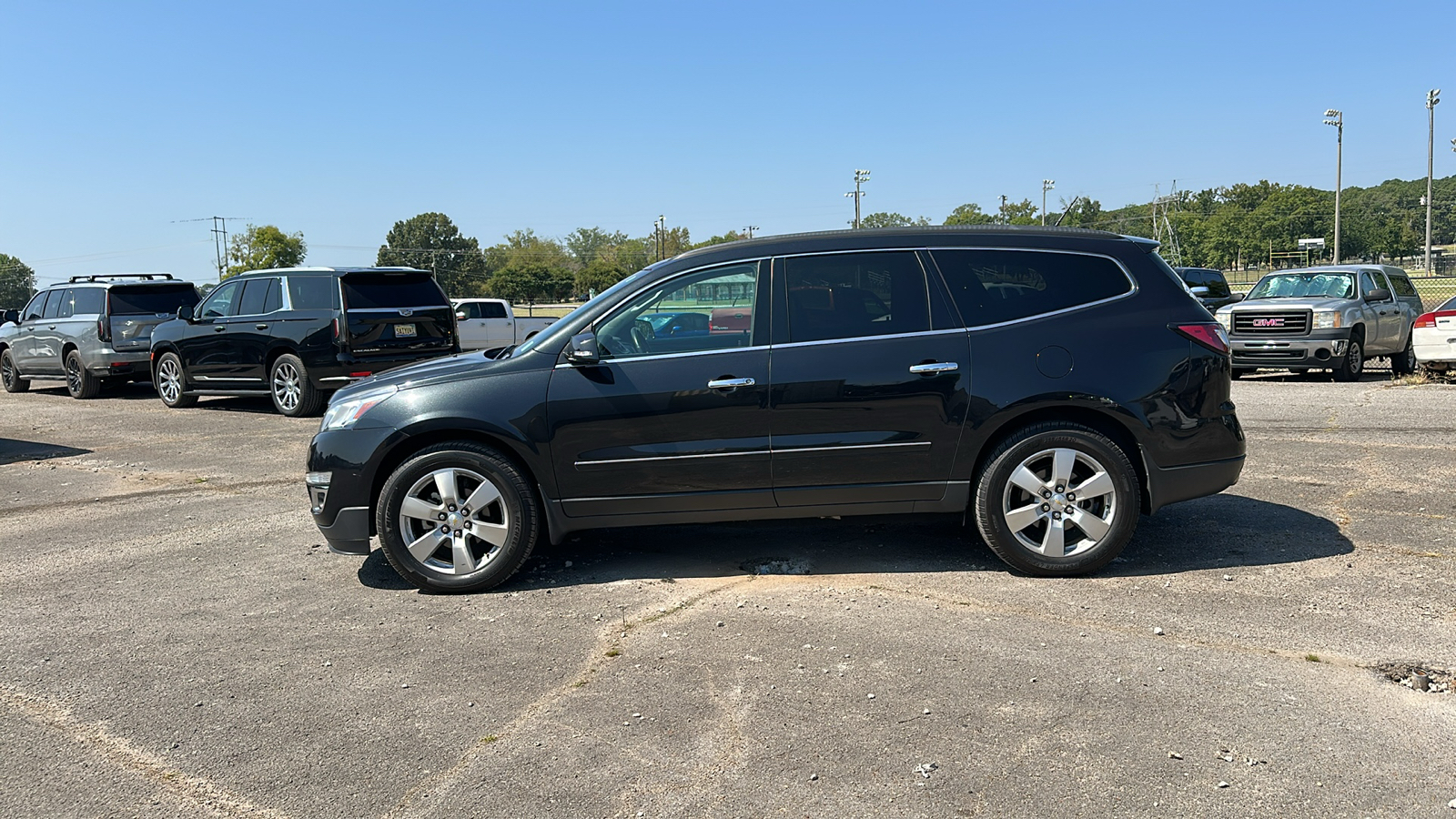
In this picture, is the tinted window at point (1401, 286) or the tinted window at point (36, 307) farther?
the tinted window at point (36, 307)

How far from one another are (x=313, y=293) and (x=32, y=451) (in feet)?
12.1

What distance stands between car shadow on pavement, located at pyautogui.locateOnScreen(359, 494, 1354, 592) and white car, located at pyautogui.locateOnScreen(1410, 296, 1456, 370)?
33.0 feet

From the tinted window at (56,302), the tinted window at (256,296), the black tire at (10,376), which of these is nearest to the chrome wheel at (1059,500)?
the tinted window at (256,296)

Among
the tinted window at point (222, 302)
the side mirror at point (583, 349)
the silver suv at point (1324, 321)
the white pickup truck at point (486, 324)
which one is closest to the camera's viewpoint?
the side mirror at point (583, 349)

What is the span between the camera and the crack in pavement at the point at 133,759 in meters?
3.28

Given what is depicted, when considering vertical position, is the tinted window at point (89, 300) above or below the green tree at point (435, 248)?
below

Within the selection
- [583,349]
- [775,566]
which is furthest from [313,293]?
[775,566]

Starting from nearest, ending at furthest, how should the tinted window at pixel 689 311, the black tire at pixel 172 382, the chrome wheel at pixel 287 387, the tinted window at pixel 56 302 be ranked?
the tinted window at pixel 689 311
the chrome wheel at pixel 287 387
the black tire at pixel 172 382
the tinted window at pixel 56 302

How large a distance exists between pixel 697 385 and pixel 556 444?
0.77 m

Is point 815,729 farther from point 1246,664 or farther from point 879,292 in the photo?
point 879,292

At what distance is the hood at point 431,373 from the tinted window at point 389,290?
8.12 meters

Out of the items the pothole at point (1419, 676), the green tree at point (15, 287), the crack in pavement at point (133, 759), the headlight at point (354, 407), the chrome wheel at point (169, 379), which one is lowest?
the crack in pavement at point (133, 759)

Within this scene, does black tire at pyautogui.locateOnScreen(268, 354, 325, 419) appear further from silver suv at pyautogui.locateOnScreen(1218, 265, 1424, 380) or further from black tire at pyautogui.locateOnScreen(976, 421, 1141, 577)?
silver suv at pyautogui.locateOnScreen(1218, 265, 1424, 380)

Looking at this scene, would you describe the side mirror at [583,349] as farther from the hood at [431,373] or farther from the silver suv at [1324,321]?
the silver suv at [1324,321]
